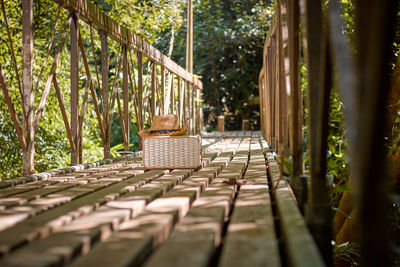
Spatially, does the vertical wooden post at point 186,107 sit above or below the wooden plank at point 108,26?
below

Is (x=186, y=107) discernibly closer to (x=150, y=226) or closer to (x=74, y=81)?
(x=74, y=81)

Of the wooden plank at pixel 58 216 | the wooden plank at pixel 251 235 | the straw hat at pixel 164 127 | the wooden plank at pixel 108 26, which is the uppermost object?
the wooden plank at pixel 108 26

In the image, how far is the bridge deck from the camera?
105 centimetres

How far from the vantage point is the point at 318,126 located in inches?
56.2

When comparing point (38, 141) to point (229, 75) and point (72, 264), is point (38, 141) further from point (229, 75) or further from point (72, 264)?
point (229, 75)

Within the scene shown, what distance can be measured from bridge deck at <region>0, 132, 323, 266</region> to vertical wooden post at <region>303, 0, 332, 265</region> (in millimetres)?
73

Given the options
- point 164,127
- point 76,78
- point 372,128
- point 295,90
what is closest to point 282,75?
point 164,127

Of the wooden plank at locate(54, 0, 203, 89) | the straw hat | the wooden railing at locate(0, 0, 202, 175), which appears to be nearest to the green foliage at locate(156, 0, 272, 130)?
the wooden railing at locate(0, 0, 202, 175)

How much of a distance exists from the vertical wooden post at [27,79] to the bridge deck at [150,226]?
520 mm

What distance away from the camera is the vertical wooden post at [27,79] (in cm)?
270

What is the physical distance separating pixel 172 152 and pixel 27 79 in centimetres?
109

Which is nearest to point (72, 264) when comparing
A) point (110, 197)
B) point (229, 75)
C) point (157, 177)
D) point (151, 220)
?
point (151, 220)

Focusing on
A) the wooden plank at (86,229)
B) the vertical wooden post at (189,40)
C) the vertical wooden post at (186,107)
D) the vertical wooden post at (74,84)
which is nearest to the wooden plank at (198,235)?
the wooden plank at (86,229)

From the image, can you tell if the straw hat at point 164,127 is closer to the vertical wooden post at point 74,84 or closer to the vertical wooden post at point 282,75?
the vertical wooden post at point 74,84
